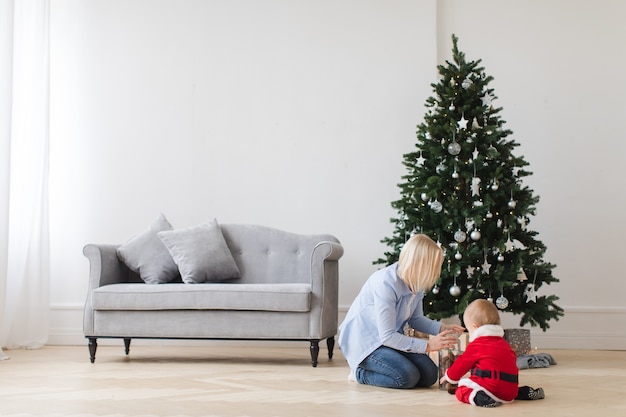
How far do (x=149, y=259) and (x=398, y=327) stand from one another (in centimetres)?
209

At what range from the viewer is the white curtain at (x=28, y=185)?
5.65m

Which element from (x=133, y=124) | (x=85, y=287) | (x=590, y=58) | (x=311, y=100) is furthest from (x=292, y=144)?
(x=590, y=58)

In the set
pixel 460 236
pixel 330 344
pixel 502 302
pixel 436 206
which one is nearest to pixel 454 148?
pixel 436 206

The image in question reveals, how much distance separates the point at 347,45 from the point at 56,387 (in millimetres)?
3496

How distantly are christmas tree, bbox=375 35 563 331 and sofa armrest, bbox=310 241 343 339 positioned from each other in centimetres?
38

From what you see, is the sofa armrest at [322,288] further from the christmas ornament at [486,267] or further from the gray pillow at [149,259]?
the gray pillow at [149,259]

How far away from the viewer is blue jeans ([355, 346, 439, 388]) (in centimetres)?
352

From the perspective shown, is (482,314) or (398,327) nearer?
(482,314)

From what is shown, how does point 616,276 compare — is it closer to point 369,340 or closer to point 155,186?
point 369,340

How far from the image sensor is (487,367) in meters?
3.09

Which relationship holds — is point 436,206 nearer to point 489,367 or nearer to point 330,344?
point 330,344

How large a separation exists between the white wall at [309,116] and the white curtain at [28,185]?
0.24 meters

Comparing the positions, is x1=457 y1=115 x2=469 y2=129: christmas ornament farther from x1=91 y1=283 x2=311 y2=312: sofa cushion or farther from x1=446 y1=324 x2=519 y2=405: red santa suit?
x1=446 y1=324 x2=519 y2=405: red santa suit

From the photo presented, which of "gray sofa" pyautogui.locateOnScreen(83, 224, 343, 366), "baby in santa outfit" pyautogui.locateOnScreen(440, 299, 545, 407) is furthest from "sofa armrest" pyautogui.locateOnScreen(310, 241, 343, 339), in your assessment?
"baby in santa outfit" pyautogui.locateOnScreen(440, 299, 545, 407)
